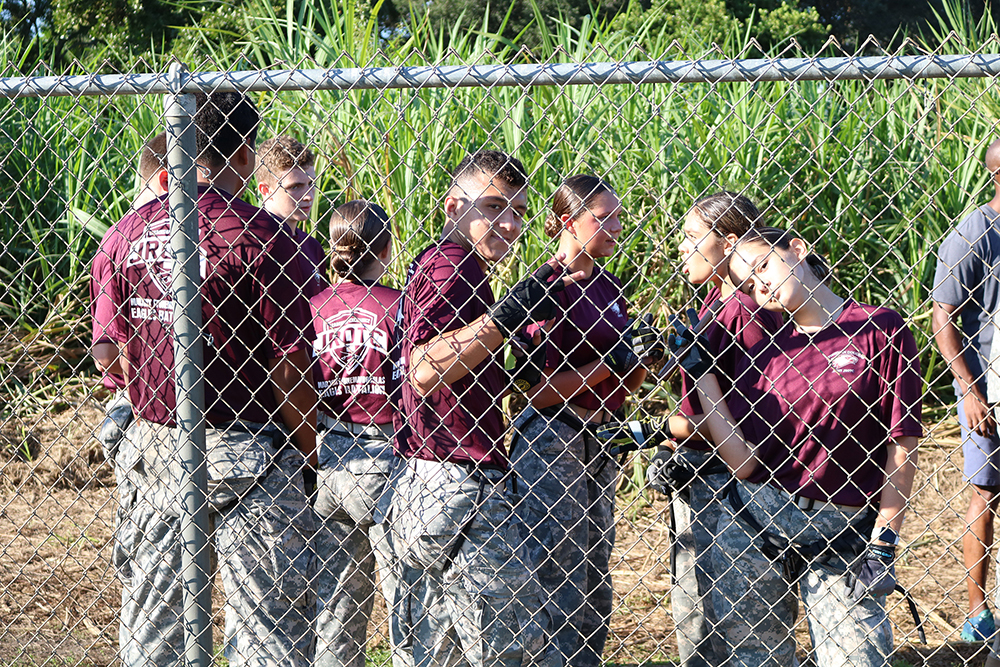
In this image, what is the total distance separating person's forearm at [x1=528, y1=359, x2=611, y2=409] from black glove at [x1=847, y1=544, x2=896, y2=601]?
0.99m

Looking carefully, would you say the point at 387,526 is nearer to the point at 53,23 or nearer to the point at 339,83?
the point at 339,83

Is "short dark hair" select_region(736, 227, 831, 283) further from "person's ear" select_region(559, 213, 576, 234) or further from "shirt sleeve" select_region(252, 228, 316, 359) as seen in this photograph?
"shirt sleeve" select_region(252, 228, 316, 359)

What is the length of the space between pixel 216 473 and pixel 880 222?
4.71m

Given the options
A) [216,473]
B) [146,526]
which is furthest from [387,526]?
[146,526]

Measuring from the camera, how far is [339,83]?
86.9 inches

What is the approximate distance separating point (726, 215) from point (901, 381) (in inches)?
28.9

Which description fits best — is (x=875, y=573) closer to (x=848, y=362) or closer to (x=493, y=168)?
(x=848, y=362)

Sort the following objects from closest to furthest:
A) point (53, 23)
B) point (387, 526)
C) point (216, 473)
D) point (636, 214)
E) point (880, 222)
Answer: point (216, 473)
point (387, 526)
point (636, 214)
point (880, 222)
point (53, 23)

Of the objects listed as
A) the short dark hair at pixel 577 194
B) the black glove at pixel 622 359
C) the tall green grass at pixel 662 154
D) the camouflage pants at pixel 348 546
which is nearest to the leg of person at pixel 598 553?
the black glove at pixel 622 359

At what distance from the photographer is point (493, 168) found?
2.72 metres

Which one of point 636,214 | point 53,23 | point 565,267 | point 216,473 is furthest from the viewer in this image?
point 53,23

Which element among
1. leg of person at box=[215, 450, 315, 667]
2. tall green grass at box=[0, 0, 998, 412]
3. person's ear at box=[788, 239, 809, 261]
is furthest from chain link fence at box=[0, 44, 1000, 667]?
tall green grass at box=[0, 0, 998, 412]

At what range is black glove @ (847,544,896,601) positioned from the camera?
2.36 metres

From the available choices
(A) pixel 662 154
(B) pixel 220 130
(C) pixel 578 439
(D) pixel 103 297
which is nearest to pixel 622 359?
(C) pixel 578 439
